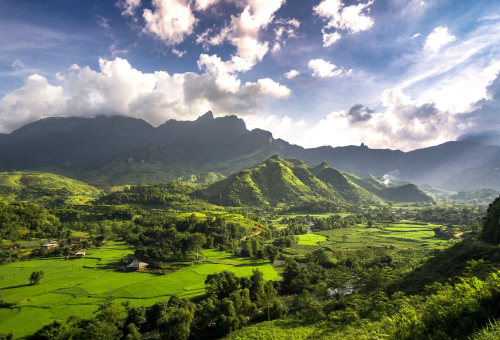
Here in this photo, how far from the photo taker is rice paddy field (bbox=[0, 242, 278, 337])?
33.9 metres

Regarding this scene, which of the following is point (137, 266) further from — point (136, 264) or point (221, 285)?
point (221, 285)

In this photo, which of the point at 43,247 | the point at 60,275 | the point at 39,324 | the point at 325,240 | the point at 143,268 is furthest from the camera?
the point at 325,240

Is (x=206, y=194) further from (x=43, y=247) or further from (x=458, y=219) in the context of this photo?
(x=458, y=219)

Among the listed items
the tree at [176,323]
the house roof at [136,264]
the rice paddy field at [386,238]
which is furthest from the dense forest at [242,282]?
the rice paddy field at [386,238]

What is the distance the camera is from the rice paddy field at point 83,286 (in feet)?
111

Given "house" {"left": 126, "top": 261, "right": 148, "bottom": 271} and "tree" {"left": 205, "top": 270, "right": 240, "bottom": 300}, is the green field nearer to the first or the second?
"tree" {"left": 205, "top": 270, "right": 240, "bottom": 300}

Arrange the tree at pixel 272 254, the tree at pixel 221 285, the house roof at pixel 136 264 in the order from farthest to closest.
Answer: the tree at pixel 272 254 → the house roof at pixel 136 264 → the tree at pixel 221 285

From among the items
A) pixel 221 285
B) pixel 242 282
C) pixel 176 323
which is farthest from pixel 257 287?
pixel 176 323

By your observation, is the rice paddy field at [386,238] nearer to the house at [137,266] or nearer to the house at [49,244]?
the house at [137,266]

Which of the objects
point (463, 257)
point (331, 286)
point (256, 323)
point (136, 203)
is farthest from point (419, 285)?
point (136, 203)

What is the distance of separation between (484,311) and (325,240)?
8516 cm

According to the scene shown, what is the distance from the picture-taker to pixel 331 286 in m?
43.4

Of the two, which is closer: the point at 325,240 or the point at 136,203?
the point at 325,240

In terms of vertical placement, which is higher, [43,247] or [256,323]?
[43,247]
